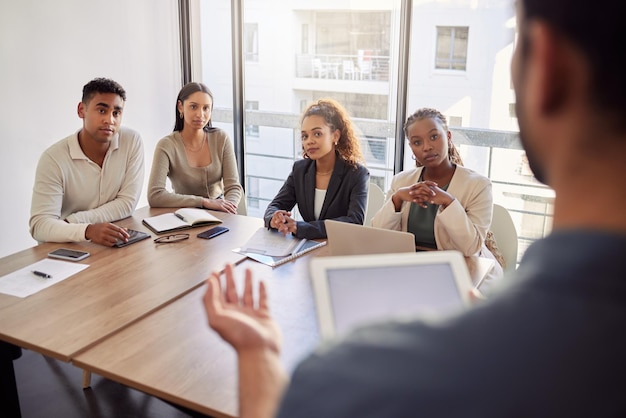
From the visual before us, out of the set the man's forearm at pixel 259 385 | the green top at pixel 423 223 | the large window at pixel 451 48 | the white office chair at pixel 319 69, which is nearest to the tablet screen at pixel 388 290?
the man's forearm at pixel 259 385

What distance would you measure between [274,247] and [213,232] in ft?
1.15

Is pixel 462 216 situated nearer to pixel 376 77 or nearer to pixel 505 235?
pixel 505 235

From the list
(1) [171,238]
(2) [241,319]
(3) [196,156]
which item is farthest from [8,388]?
(3) [196,156]

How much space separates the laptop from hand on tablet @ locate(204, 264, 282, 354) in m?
1.12

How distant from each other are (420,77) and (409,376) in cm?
357

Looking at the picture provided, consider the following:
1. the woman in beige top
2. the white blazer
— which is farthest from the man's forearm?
the woman in beige top

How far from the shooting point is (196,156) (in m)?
3.42

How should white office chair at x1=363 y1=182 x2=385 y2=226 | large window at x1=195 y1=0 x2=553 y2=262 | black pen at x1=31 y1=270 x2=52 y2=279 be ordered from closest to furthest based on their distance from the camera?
black pen at x1=31 y1=270 x2=52 y2=279, white office chair at x1=363 y1=182 x2=385 y2=226, large window at x1=195 y1=0 x2=553 y2=262

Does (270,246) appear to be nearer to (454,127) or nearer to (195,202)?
(195,202)

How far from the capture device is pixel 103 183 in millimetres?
2857

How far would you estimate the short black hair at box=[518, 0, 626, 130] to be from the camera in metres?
0.44

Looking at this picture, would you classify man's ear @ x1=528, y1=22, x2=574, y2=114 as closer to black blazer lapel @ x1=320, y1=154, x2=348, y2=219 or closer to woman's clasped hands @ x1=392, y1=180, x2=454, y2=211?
woman's clasped hands @ x1=392, y1=180, x2=454, y2=211

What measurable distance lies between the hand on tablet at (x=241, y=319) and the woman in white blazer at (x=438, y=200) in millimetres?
1571

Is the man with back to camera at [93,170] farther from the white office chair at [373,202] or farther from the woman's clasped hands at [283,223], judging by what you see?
the white office chair at [373,202]
